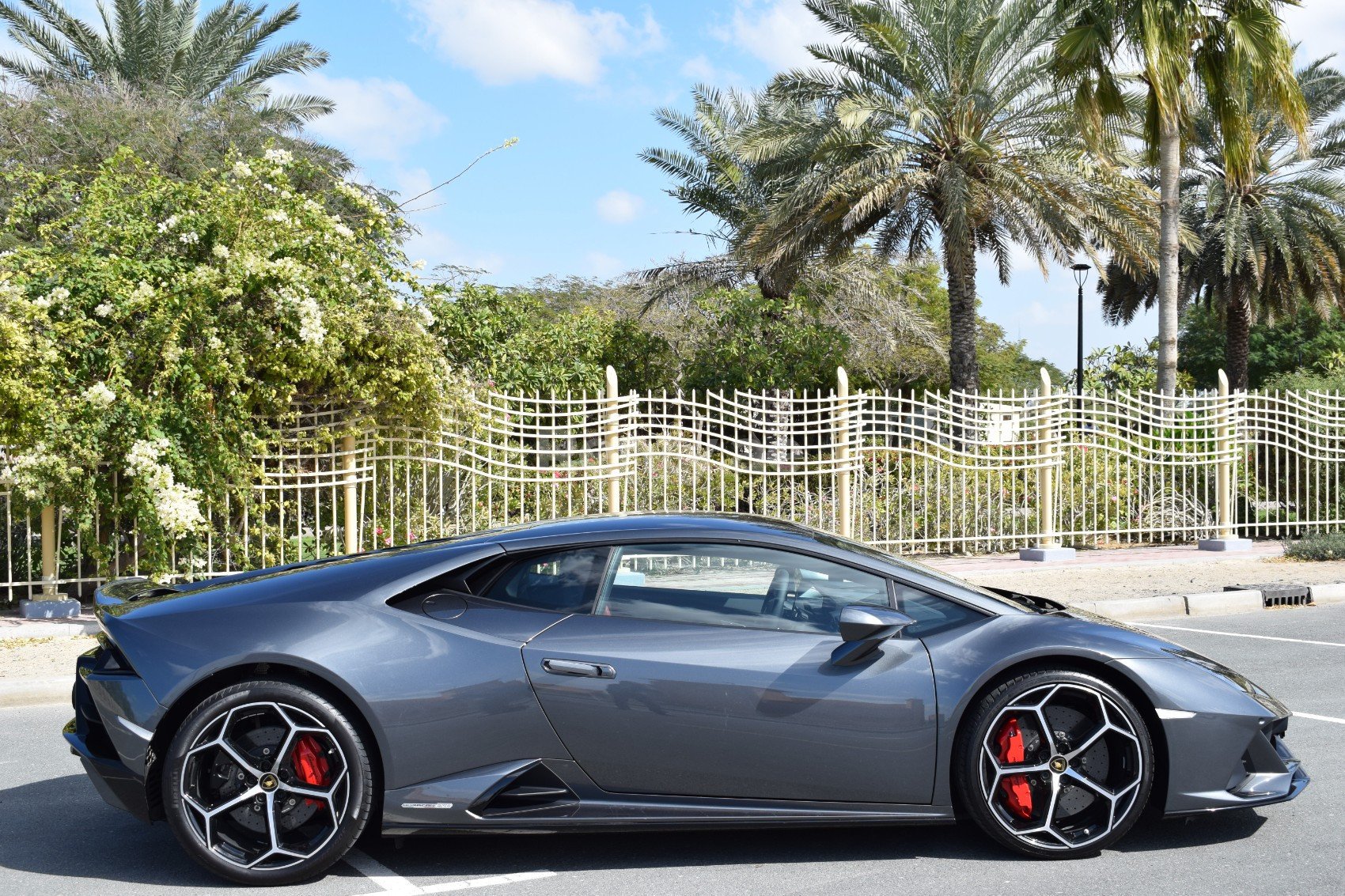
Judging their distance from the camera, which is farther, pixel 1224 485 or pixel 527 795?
pixel 1224 485

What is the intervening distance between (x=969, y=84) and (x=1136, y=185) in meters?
3.15

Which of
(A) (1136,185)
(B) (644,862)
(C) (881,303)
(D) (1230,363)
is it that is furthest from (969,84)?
(B) (644,862)

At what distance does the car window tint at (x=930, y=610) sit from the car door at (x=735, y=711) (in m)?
0.12

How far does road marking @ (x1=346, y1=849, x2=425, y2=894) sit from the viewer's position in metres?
3.91

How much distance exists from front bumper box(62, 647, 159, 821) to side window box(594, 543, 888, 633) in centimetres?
159

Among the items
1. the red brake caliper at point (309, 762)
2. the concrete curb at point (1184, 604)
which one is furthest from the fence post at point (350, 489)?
the red brake caliper at point (309, 762)

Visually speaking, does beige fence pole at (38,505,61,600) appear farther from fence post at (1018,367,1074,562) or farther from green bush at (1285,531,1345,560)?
green bush at (1285,531,1345,560)

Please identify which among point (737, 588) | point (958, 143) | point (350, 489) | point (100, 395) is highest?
point (958, 143)

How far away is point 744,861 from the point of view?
4164mm

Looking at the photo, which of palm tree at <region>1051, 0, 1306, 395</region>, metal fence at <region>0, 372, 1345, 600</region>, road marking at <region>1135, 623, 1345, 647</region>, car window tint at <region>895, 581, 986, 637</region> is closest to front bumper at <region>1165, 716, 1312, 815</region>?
car window tint at <region>895, 581, 986, 637</region>

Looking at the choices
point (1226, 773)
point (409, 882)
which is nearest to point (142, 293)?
point (409, 882)

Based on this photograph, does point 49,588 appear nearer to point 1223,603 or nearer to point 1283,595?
point 1223,603

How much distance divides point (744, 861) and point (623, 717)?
2.54 ft

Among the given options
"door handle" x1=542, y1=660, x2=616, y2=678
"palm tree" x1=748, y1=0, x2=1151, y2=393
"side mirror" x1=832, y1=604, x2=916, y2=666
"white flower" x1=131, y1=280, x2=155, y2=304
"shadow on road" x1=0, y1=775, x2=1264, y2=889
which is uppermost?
"palm tree" x1=748, y1=0, x2=1151, y2=393
